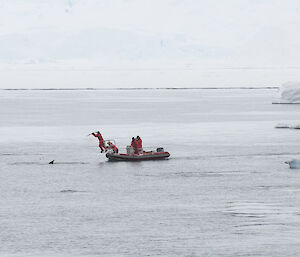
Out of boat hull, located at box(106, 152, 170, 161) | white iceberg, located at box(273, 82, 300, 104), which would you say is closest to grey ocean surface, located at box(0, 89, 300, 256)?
boat hull, located at box(106, 152, 170, 161)

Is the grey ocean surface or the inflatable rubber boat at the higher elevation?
the inflatable rubber boat

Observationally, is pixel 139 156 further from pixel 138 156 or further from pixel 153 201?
pixel 153 201

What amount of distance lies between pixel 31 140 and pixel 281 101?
62443 millimetres

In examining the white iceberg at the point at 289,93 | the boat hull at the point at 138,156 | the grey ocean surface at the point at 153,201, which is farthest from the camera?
the white iceberg at the point at 289,93

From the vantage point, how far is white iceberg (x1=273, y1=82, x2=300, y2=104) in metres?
109

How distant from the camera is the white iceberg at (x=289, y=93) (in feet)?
357

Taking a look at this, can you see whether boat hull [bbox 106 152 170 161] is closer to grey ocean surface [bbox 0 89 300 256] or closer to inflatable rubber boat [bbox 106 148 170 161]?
inflatable rubber boat [bbox 106 148 170 161]

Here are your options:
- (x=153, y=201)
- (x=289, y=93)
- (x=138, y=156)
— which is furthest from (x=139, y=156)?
(x=289, y=93)

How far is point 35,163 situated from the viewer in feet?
147

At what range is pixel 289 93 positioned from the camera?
372ft

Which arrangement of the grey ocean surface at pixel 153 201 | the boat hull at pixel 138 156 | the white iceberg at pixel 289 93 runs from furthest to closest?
the white iceberg at pixel 289 93, the boat hull at pixel 138 156, the grey ocean surface at pixel 153 201

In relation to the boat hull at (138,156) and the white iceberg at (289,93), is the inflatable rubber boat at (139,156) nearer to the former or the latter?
the boat hull at (138,156)

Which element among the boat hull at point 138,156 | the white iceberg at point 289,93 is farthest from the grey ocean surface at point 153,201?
the white iceberg at point 289,93

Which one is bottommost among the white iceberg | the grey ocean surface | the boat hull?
the grey ocean surface
